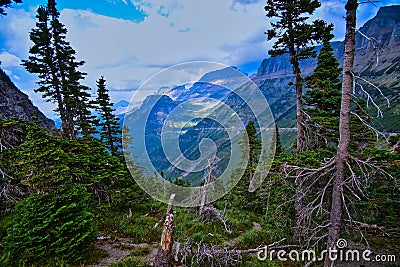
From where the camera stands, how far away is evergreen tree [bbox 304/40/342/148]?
11091 mm

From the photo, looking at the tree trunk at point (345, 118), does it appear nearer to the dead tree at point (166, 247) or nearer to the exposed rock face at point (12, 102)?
the dead tree at point (166, 247)

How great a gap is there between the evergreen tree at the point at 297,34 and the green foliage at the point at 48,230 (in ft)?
32.5

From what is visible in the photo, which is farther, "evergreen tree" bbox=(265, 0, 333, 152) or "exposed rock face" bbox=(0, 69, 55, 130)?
"exposed rock face" bbox=(0, 69, 55, 130)

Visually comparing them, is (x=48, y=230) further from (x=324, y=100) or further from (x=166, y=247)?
(x=324, y=100)

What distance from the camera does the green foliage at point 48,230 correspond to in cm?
764

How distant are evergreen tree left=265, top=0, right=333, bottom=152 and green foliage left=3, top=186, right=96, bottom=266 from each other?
32.5 feet

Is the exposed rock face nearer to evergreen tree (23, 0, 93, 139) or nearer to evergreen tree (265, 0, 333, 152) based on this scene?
evergreen tree (23, 0, 93, 139)

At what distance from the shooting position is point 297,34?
11.0 meters

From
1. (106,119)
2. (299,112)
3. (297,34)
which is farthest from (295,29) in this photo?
(106,119)

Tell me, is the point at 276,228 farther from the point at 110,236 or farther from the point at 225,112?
the point at 110,236

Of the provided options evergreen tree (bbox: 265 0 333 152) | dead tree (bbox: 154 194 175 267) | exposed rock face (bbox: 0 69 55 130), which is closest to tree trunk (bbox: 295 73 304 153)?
evergreen tree (bbox: 265 0 333 152)

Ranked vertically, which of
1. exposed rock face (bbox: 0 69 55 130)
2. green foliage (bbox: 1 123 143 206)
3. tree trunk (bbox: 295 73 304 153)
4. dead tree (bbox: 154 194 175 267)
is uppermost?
exposed rock face (bbox: 0 69 55 130)

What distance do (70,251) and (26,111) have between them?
2435 cm

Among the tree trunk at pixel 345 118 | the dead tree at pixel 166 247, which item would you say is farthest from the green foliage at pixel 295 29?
the dead tree at pixel 166 247
